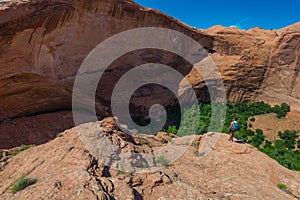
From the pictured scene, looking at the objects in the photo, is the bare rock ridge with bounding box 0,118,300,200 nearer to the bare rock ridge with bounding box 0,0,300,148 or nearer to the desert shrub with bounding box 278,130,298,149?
the bare rock ridge with bounding box 0,0,300,148

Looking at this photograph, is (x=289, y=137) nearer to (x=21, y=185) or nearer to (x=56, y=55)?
(x=56, y=55)

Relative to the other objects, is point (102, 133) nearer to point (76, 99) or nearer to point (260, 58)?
point (76, 99)

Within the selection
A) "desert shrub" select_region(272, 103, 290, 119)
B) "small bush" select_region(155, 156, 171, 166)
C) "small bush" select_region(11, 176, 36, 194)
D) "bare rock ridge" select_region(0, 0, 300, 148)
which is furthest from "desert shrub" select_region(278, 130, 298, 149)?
"small bush" select_region(11, 176, 36, 194)

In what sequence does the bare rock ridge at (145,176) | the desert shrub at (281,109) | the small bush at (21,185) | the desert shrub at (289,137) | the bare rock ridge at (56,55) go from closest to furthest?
the bare rock ridge at (145,176)
the small bush at (21,185)
the bare rock ridge at (56,55)
the desert shrub at (289,137)
the desert shrub at (281,109)

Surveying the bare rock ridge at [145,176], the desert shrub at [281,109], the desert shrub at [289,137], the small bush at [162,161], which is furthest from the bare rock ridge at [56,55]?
the small bush at [162,161]

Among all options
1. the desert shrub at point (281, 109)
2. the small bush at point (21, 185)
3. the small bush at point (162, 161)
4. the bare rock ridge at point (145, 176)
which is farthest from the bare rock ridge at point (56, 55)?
→ the small bush at point (162, 161)

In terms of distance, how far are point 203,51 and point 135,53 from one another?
6.67m

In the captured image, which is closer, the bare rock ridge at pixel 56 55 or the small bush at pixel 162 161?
the small bush at pixel 162 161

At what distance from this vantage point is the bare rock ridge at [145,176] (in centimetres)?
480

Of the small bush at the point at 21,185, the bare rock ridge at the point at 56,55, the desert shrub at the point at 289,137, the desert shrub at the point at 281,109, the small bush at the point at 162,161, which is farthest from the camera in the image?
the desert shrub at the point at 281,109

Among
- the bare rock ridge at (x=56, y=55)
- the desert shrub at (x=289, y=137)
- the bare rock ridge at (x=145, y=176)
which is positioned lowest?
the desert shrub at (x=289, y=137)

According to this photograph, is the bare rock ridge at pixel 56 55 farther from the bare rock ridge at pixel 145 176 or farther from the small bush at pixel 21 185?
the small bush at pixel 21 185

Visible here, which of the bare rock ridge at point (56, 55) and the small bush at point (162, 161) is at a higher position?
the bare rock ridge at point (56, 55)

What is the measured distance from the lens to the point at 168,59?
15.7 m
